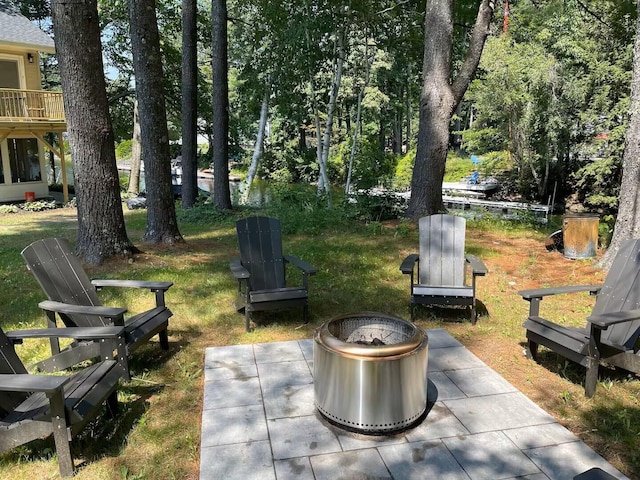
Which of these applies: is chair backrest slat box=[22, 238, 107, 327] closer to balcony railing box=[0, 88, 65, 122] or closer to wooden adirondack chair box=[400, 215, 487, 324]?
wooden adirondack chair box=[400, 215, 487, 324]

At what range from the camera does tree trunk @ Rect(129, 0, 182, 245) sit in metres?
7.49

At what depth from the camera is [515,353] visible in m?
3.98

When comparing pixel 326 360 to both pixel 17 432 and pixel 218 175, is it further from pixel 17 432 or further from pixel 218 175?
pixel 218 175

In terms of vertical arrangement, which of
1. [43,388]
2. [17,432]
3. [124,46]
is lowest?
[17,432]

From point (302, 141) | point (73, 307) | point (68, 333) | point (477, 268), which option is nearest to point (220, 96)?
point (477, 268)

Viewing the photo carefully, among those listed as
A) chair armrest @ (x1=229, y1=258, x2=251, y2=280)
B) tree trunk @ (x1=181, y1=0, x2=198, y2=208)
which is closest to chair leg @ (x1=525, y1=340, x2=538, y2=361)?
chair armrest @ (x1=229, y1=258, x2=251, y2=280)

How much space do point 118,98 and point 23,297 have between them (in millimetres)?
15905

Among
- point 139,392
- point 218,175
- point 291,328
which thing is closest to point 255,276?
point 291,328

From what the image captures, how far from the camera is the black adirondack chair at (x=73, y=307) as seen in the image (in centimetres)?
325

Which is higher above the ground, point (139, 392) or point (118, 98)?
point (118, 98)

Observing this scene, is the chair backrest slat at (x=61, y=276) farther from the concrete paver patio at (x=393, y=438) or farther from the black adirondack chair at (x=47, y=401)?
the concrete paver patio at (x=393, y=438)

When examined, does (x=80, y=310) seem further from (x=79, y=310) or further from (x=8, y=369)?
(x=8, y=369)

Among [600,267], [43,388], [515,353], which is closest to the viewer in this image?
[43,388]

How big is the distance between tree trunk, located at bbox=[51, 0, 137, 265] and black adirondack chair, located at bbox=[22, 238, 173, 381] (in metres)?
2.75
